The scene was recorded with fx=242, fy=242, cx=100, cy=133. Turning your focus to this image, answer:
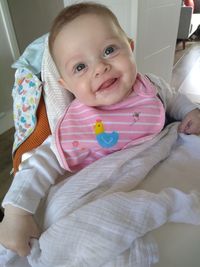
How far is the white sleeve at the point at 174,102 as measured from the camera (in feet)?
2.36

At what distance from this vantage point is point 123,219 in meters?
0.37

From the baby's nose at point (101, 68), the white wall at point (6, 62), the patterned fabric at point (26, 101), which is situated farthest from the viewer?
the white wall at point (6, 62)

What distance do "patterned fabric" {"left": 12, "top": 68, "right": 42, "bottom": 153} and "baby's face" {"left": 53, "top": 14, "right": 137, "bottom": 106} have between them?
0.88 ft

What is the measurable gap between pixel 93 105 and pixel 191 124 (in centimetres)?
27

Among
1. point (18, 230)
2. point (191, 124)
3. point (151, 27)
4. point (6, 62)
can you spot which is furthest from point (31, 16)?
point (18, 230)

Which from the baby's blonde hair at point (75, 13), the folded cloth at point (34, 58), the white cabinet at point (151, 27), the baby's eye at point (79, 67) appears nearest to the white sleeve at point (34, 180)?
the baby's eye at point (79, 67)

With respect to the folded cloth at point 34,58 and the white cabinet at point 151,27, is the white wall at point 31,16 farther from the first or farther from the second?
the folded cloth at point 34,58

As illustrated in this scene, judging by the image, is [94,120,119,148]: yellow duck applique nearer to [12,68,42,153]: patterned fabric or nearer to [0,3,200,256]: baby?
[0,3,200,256]: baby

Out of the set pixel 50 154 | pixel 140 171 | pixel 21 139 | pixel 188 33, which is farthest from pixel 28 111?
pixel 188 33

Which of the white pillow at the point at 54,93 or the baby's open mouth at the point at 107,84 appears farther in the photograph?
the white pillow at the point at 54,93

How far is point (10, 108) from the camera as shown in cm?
212

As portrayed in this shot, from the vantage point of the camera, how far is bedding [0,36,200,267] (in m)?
0.35

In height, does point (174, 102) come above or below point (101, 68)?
below

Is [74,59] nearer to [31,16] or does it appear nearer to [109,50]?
[109,50]
